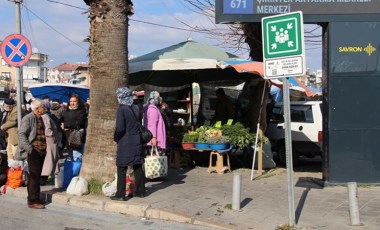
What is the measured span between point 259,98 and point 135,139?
5768 mm

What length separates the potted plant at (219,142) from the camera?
10.7m

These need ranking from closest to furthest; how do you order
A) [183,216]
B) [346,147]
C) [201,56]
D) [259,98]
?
[183,216]
[346,147]
[201,56]
[259,98]

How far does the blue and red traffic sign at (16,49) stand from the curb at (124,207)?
9.54 ft

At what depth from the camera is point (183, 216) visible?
7.01 metres

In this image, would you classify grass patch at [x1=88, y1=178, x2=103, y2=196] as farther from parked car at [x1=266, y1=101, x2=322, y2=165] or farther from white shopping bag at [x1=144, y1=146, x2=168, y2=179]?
parked car at [x1=266, y1=101, x2=322, y2=165]

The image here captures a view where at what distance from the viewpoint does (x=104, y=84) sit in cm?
866

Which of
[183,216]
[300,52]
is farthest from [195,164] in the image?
[300,52]

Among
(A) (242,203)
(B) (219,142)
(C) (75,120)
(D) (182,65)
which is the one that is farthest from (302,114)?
(C) (75,120)

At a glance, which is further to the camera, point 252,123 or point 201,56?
point 252,123

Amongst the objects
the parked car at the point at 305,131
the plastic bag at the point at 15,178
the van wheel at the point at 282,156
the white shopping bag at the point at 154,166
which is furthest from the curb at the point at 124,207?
the van wheel at the point at 282,156

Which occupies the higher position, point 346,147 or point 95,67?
point 95,67

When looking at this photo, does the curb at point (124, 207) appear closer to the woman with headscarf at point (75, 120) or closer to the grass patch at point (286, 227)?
the grass patch at point (286, 227)

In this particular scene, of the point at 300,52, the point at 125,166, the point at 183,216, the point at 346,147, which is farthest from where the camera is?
the point at 346,147

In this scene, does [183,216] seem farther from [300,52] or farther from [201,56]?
[201,56]
